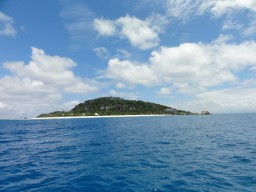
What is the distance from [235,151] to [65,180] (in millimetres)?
24700

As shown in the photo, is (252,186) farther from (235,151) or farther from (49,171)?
(49,171)

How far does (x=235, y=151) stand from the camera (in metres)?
33.8

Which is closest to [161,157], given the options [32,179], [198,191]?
[198,191]

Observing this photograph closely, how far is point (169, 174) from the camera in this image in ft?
73.4

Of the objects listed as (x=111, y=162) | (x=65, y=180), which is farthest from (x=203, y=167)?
(x=65, y=180)

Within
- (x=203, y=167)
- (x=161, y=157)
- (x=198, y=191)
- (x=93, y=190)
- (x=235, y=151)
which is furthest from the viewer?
(x=235, y=151)

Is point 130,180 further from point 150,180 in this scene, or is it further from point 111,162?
point 111,162

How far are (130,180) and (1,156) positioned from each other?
76.1 feet

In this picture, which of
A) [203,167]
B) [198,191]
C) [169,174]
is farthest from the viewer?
[203,167]

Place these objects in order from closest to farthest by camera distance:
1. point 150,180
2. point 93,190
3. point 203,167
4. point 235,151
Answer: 1. point 93,190
2. point 150,180
3. point 203,167
4. point 235,151

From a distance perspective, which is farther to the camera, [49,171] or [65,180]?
[49,171]

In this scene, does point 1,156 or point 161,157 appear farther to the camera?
point 1,156

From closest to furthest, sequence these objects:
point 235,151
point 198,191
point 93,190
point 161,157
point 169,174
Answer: point 198,191, point 93,190, point 169,174, point 161,157, point 235,151

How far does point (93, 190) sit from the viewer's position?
61.6 feet
